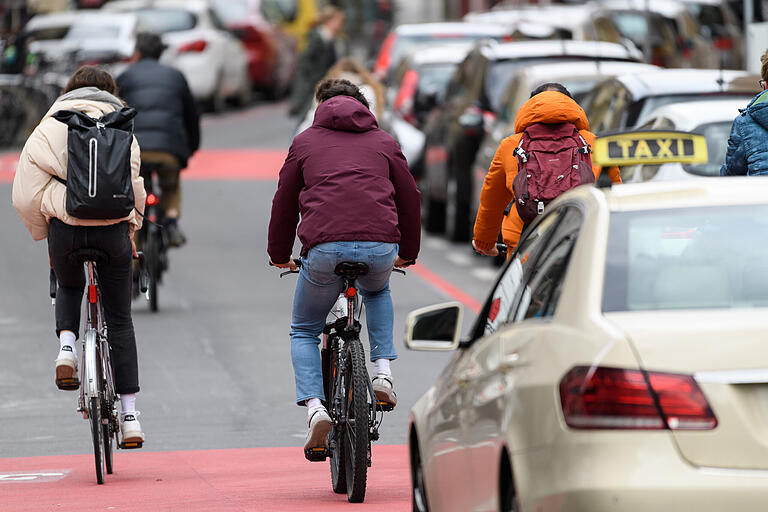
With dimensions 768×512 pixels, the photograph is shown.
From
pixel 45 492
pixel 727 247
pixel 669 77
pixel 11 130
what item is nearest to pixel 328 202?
pixel 45 492

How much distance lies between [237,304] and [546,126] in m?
7.18

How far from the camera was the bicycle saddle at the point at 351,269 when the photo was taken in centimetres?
797

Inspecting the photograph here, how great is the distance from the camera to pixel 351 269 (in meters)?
7.99

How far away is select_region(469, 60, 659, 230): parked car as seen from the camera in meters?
15.5

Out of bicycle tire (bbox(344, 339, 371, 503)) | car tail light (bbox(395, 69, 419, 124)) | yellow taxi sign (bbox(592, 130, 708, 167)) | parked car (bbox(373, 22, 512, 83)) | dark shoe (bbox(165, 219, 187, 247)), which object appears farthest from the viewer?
parked car (bbox(373, 22, 512, 83))

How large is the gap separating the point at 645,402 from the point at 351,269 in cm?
355

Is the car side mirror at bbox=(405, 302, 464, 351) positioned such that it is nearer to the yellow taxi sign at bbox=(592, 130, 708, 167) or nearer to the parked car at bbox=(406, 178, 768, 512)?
the parked car at bbox=(406, 178, 768, 512)

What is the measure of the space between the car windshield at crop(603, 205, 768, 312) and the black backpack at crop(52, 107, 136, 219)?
4.05 meters

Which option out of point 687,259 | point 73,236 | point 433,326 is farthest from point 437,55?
point 687,259

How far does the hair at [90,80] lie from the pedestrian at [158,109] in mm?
5003

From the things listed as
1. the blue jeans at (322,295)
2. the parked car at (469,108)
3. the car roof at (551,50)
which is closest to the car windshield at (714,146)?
the blue jeans at (322,295)

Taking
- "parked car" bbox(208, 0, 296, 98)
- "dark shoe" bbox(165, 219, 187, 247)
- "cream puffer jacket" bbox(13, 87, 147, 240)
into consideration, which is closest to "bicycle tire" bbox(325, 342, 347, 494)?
"cream puffer jacket" bbox(13, 87, 147, 240)

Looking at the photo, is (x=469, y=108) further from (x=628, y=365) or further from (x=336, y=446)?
(x=628, y=365)

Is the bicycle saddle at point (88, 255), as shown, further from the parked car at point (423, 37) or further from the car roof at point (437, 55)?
the parked car at point (423, 37)
